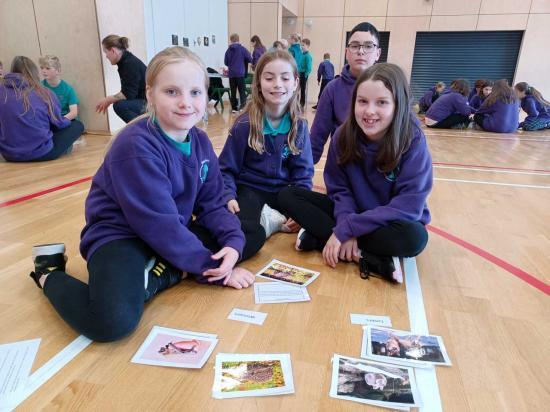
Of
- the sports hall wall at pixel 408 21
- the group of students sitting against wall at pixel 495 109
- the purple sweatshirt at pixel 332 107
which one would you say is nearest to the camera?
the purple sweatshirt at pixel 332 107

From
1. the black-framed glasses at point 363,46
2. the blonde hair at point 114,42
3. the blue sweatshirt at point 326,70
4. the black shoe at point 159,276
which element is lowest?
the black shoe at point 159,276

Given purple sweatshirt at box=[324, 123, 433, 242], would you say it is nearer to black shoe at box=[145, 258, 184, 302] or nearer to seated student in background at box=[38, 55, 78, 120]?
black shoe at box=[145, 258, 184, 302]

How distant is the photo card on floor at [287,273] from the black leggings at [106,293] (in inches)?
21.6

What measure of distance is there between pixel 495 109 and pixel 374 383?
7546 millimetres

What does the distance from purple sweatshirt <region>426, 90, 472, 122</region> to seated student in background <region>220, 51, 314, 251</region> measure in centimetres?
609

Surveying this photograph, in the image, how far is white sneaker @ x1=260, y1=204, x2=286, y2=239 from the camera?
213 cm

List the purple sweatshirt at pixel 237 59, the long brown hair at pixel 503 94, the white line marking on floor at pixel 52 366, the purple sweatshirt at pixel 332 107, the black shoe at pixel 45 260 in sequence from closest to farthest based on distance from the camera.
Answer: the white line marking on floor at pixel 52 366 → the black shoe at pixel 45 260 → the purple sweatshirt at pixel 332 107 → the long brown hair at pixel 503 94 → the purple sweatshirt at pixel 237 59

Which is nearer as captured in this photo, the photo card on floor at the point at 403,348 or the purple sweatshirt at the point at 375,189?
the photo card on floor at the point at 403,348

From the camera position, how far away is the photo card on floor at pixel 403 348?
3.96 feet

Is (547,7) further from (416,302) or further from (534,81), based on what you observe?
(416,302)

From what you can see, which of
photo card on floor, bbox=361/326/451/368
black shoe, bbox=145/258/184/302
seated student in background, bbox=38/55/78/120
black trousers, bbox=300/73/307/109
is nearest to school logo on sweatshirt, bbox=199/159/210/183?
black shoe, bbox=145/258/184/302

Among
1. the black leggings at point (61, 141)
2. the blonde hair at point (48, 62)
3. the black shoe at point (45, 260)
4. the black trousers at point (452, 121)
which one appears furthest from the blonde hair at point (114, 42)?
the black trousers at point (452, 121)

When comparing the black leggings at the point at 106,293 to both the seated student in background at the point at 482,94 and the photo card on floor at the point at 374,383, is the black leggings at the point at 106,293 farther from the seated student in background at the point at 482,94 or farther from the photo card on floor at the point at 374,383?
the seated student in background at the point at 482,94

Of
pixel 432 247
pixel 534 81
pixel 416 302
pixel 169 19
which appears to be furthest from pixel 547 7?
pixel 416 302
